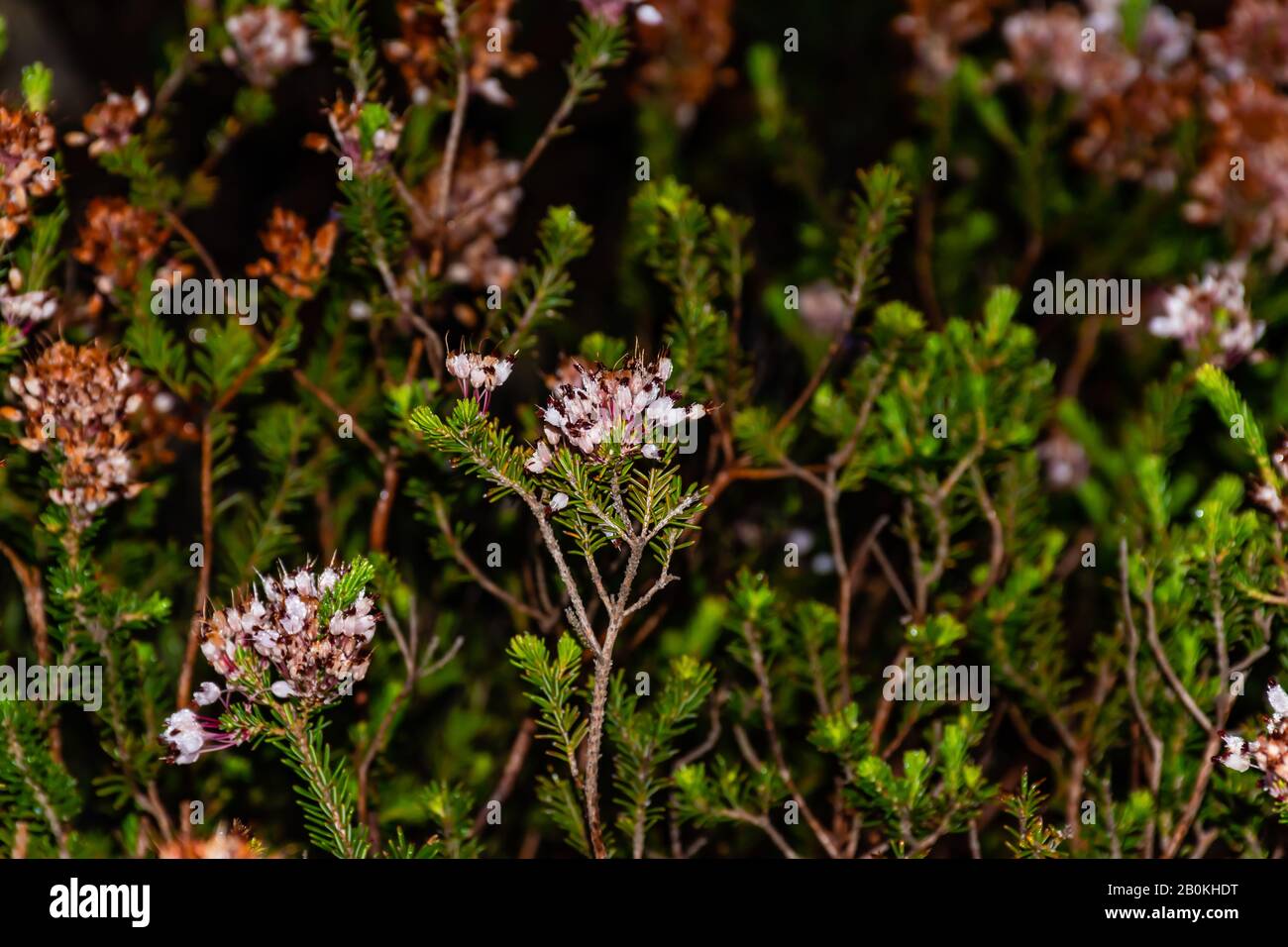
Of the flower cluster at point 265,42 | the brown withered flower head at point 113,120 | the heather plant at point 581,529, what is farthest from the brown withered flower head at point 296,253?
the flower cluster at point 265,42

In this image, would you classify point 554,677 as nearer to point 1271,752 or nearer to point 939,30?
point 1271,752

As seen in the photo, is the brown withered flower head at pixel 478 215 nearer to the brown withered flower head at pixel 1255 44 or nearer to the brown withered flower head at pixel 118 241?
the brown withered flower head at pixel 118 241

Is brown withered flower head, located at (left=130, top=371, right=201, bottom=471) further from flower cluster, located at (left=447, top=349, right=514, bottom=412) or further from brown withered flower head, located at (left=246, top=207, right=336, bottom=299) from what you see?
flower cluster, located at (left=447, top=349, right=514, bottom=412)

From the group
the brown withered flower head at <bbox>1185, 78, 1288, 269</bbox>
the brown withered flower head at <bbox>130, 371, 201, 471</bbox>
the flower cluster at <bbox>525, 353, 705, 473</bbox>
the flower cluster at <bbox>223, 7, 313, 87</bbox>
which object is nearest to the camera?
the flower cluster at <bbox>525, 353, 705, 473</bbox>

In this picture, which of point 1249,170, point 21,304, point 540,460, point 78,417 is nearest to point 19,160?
point 21,304
